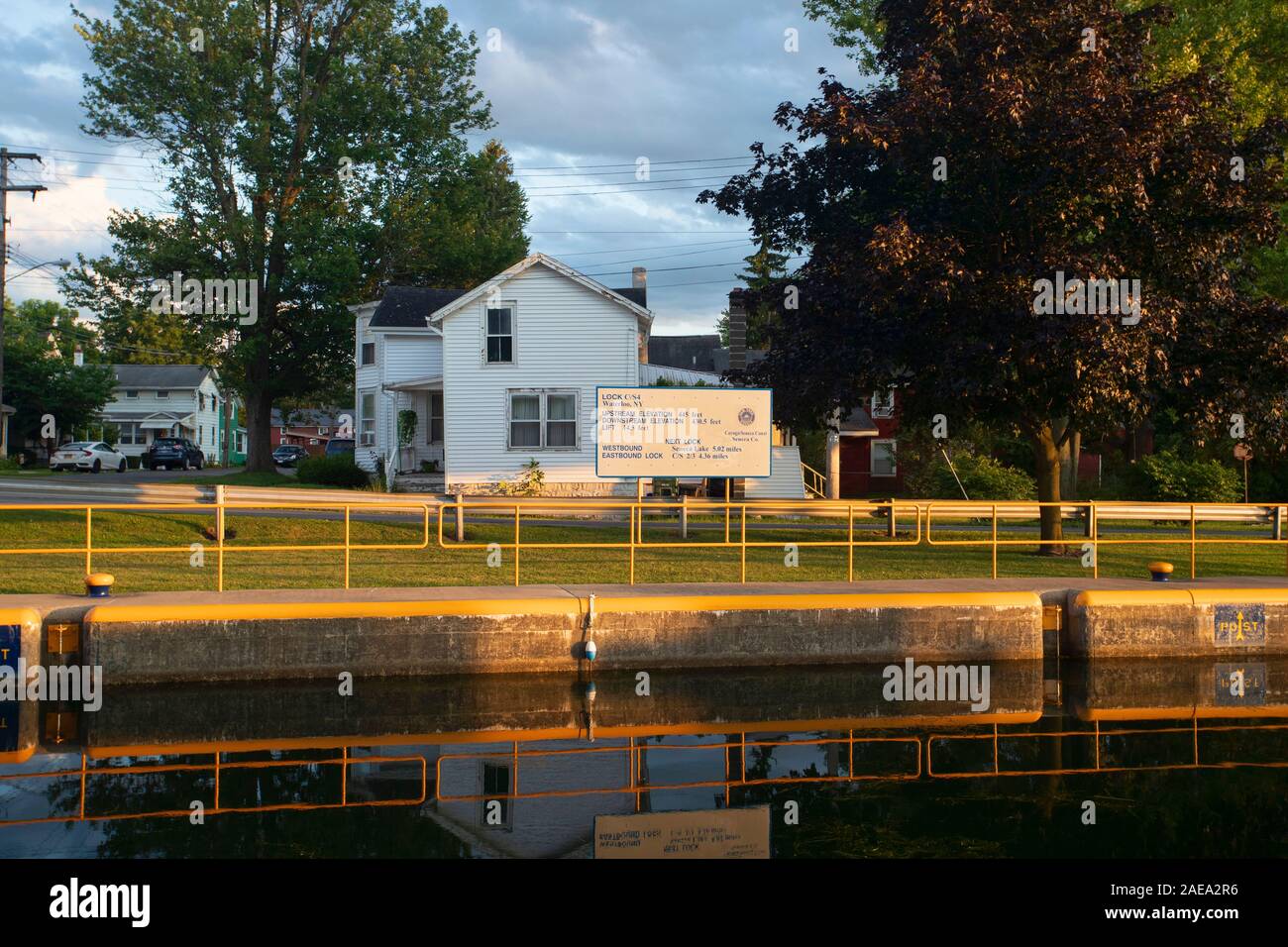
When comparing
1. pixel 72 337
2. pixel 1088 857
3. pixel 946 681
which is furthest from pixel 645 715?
pixel 72 337

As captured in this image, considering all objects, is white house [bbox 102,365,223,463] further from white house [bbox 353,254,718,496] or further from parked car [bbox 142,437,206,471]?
white house [bbox 353,254,718,496]

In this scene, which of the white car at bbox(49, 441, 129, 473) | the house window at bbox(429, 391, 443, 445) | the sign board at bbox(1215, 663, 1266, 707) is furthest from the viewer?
the white car at bbox(49, 441, 129, 473)

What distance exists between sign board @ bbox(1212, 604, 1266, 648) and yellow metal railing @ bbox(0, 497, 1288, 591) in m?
1.33

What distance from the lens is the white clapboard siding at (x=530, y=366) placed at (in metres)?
33.3

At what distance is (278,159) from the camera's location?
40281 mm

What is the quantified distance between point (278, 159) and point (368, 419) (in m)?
9.64

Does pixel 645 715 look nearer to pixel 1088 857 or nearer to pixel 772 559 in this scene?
pixel 1088 857

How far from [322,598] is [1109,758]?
900cm

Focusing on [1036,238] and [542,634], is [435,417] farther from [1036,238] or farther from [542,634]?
[542,634]

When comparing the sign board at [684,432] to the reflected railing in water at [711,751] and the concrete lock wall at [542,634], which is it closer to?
the concrete lock wall at [542,634]

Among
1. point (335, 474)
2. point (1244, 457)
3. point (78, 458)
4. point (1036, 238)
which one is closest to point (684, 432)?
point (1036, 238)

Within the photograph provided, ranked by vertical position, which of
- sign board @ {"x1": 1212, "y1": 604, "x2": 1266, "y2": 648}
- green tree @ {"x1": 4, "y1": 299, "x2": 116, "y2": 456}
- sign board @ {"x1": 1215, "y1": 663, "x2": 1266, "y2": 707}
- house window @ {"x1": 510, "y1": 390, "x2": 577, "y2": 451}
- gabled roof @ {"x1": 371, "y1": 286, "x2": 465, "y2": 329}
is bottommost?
sign board @ {"x1": 1215, "y1": 663, "x2": 1266, "y2": 707}

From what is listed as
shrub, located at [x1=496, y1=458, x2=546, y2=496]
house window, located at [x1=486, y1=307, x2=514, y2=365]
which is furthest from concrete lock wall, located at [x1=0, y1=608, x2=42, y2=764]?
house window, located at [x1=486, y1=307, x2=514, y2=365]

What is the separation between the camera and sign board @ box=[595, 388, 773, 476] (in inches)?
704
